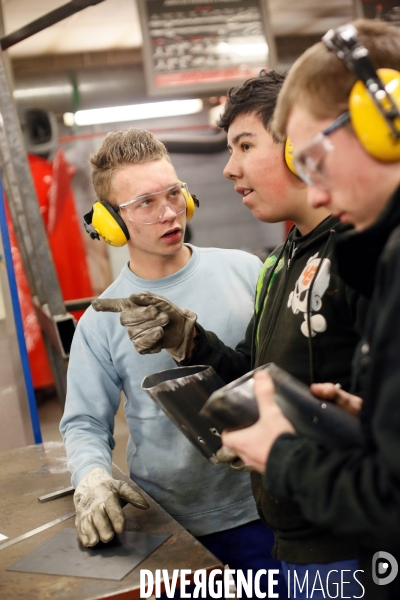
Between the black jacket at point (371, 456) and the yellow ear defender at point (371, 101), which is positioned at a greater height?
the yellow ear defender at point (371, 101)

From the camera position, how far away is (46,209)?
6148mm

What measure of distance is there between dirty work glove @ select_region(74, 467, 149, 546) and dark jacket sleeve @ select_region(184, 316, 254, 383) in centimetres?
37

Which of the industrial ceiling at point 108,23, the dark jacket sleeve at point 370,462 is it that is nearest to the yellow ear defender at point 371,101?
the dark jacket sleeve at point 370,462

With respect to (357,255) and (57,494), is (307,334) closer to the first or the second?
(357,255)

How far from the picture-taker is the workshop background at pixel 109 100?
4.38 metres

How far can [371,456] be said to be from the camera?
0.84 metres

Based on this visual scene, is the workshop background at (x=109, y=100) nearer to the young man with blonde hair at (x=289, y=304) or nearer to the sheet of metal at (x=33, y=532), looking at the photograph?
the sheet of metal at (x=33, y=532)

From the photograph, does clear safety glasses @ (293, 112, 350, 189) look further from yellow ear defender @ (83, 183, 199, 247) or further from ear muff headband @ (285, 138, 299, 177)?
yellow ear defender @ (83, 183, 199, 247)

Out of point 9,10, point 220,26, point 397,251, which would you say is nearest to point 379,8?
point 220,26

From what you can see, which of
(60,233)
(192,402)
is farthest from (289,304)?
(60,233)

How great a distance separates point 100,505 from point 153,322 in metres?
0.47

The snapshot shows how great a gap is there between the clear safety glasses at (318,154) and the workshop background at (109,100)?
2.37 meters

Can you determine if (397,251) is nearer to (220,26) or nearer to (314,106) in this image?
(314,106)

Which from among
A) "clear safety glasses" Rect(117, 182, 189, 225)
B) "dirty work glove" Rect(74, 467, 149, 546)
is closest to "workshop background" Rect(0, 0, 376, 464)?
"clear safety glasses" Rect(117, 182, 189, 225)
